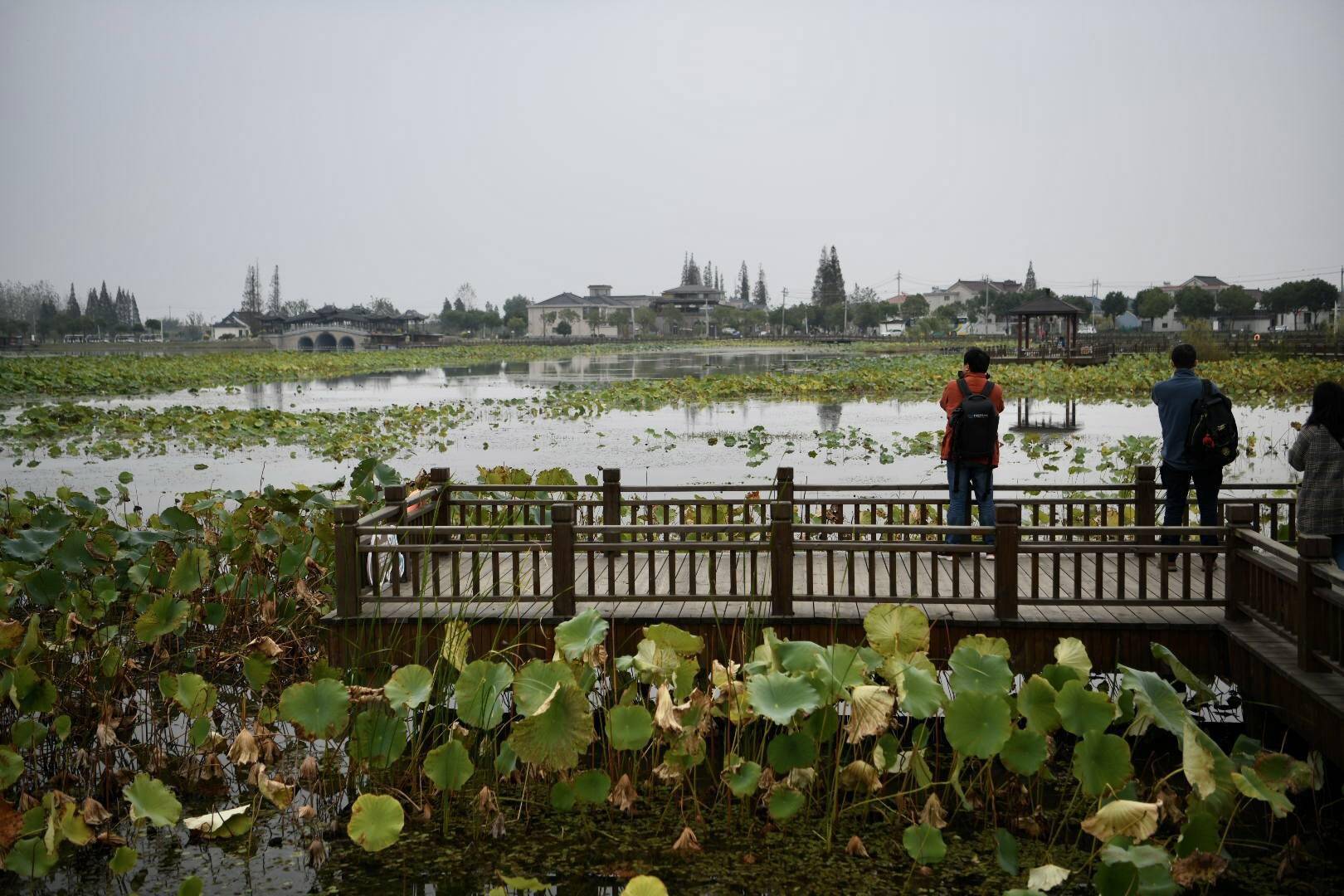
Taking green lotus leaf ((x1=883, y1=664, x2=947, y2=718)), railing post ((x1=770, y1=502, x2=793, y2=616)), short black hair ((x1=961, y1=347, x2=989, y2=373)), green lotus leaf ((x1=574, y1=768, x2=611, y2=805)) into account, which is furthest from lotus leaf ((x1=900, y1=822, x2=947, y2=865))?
short black hair ((x1=961, y1=347, x2=989, y2=373))

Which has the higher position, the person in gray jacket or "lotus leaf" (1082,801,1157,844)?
the person in gray jacket

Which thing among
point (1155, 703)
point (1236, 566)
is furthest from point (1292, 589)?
point (1155, 703)

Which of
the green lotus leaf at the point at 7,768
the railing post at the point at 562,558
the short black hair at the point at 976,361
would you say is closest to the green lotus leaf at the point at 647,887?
the railing post at the point at 562,558

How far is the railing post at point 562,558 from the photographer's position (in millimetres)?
6574

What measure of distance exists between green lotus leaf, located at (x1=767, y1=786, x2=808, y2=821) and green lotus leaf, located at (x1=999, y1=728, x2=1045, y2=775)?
91 centimetres

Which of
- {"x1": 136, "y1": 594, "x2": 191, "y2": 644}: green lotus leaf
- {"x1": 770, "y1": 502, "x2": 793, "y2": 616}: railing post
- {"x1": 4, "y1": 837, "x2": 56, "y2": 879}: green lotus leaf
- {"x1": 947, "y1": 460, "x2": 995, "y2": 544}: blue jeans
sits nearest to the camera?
{"x1": 4, "y1": 837, "x2": 56, "y2": 879}: green lotus leaf

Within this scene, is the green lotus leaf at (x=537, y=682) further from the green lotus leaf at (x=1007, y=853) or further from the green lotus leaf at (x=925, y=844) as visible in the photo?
the green lotus leaf at (x=1007, y=853)

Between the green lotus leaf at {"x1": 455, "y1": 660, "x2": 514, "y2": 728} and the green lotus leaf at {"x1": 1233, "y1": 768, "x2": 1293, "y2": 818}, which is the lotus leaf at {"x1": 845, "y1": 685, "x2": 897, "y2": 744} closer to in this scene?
the green lotus leaf at {"x1": 1233, "y1": 768, "x2": 1293, "y2": 818}

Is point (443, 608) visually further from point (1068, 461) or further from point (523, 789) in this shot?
point (1068, 461)

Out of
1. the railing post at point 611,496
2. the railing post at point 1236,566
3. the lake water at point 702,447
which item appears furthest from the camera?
the lake water at point 702,447

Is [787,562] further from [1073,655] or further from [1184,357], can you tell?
[1184,357]

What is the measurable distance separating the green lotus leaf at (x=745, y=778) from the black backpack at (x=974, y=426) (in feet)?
12.1

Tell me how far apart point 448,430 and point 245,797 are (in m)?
19.8

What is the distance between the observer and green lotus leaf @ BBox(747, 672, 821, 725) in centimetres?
447
